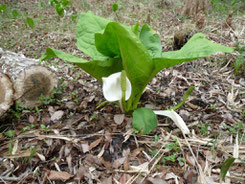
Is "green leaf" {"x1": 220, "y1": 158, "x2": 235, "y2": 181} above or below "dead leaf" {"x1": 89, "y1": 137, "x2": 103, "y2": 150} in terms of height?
above

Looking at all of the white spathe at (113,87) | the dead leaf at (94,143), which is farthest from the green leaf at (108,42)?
the dead leaf at (94,143)


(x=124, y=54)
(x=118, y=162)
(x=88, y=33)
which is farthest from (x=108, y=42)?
(x=118, y=162)

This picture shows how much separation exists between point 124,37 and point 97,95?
86cm

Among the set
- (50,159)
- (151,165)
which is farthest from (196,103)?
(50,159)

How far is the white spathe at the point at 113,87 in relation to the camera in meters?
1.15

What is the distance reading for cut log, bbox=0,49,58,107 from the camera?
5.18 ft

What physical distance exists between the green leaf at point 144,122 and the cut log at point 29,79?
0.93 meters

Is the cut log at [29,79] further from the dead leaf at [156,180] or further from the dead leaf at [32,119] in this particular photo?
the dead leaf at [156,180]

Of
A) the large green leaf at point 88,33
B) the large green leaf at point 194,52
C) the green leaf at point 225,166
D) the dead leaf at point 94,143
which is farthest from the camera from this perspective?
the large green leaf at point 88,33

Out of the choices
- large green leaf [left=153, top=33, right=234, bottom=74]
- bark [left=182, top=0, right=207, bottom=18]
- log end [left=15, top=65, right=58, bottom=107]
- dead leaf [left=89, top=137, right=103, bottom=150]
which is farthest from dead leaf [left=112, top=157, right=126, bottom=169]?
bark [left=182, top=0, right=207, bottom=18]

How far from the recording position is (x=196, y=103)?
5.39 feet

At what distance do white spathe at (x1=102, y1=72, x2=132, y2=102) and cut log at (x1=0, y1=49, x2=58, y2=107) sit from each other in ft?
2.65

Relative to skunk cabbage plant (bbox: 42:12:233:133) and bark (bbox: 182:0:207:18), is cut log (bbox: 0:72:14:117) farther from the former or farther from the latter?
bark (bbox: 182:0:207:18)

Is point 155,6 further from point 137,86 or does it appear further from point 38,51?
point 137,86
